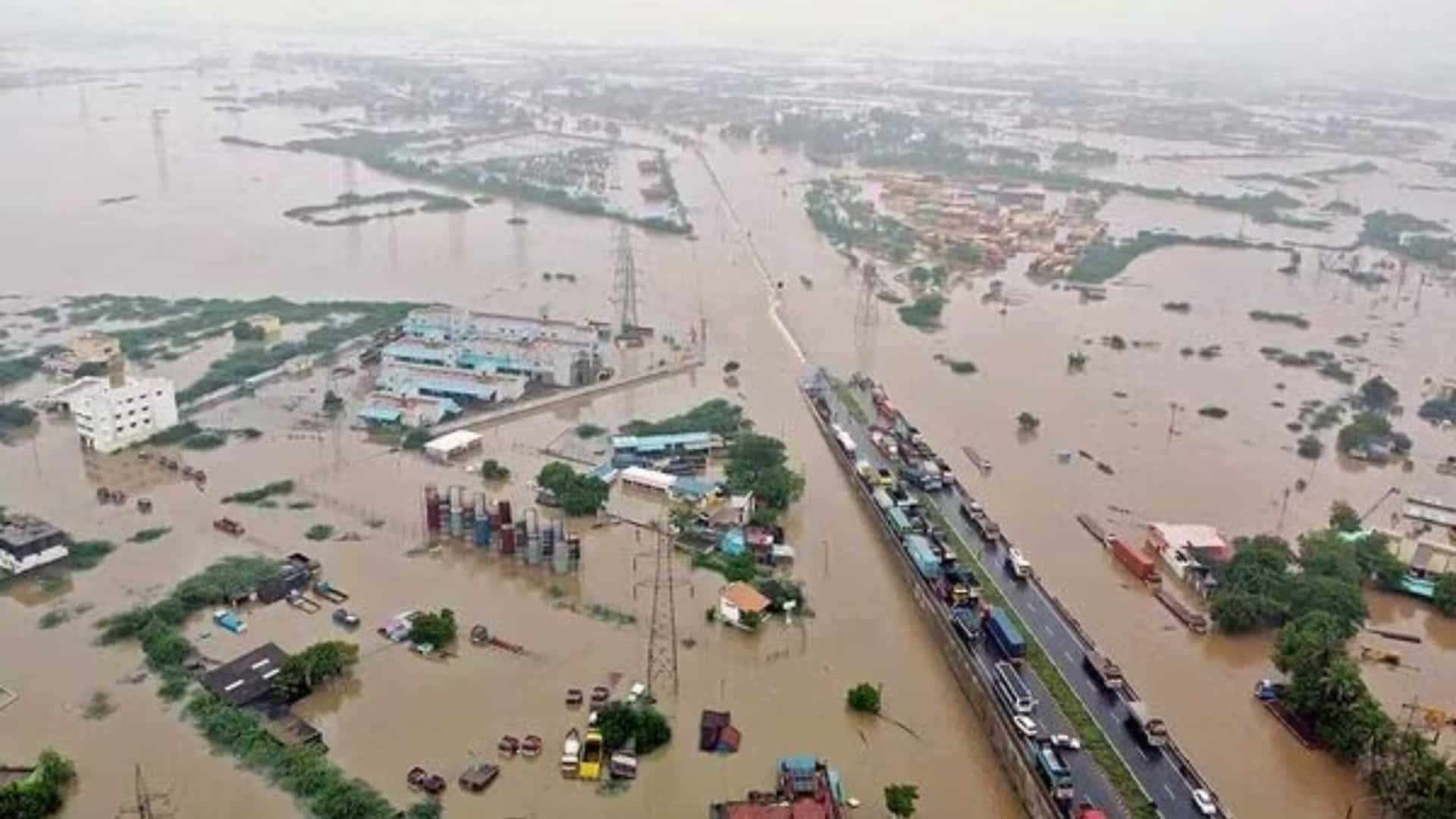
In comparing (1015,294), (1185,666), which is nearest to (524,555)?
(1185,666)

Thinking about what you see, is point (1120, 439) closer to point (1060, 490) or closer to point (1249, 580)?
point (1060, 490)

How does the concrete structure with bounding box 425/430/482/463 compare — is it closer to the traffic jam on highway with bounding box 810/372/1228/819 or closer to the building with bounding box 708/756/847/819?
the traffic jam on highway with bounding box 810/372/1228/819

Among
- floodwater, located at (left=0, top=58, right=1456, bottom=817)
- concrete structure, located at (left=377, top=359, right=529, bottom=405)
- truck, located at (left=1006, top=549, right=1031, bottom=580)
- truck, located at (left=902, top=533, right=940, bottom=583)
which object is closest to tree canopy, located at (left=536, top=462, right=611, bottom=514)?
floodwater, located at (left=0, top=58, right=1456, bottom=817)

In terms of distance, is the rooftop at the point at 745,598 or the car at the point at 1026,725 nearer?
the car at the point at 1026,725

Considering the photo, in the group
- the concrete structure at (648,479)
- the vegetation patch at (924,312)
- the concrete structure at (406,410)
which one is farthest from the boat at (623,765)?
the vegetation patch at (924,312)

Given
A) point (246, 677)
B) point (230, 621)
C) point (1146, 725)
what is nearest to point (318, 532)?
point (230, 621)

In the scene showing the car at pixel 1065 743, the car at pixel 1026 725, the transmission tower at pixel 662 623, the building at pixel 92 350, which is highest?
the building at pixel 92 350

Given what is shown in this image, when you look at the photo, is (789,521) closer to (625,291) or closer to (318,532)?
(318,532)

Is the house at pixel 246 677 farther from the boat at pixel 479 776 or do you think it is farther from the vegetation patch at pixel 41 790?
the boat at pixel 479 776
